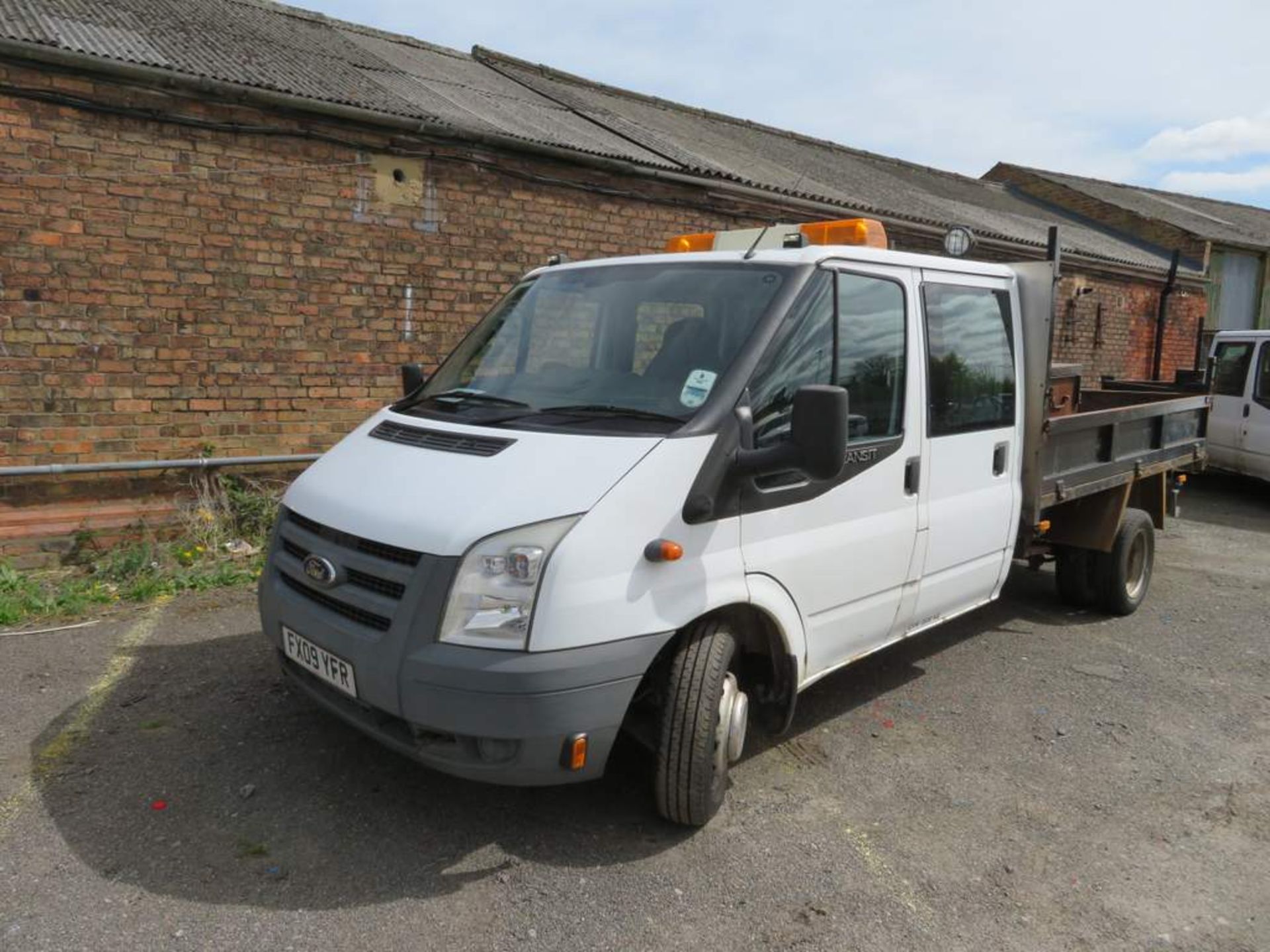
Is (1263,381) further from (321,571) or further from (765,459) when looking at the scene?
(321,571)

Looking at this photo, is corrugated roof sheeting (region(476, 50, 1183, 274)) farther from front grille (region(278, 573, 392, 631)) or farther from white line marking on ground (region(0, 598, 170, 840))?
front grille (region(278, 573, 392, 631))

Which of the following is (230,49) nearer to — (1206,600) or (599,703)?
(599,703)

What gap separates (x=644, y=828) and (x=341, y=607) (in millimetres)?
1319

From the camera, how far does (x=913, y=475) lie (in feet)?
12.4

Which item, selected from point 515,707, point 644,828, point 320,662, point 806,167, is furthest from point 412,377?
point 806,167

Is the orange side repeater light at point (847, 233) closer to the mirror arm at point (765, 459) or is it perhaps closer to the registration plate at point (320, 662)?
the mirror arm at point (765, 459)

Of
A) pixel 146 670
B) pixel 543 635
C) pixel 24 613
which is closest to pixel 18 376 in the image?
pixel 24 613

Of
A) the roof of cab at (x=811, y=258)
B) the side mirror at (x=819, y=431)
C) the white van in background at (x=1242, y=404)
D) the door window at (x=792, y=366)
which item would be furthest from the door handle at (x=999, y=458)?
the white van in background at (x=1242, y=404)

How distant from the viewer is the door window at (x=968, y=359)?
390 cm

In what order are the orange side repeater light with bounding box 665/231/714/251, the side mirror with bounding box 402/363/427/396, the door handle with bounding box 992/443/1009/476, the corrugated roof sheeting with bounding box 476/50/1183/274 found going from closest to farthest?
the side mirror with bounding box 402/363/427/396
the door handle with bounding box 992/443/1009/476
the orange side repeater light with bounding box 665/231/714/251
the corrugated roof sheeting with bounding box 476/50/1183/274

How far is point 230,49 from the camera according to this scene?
7066mm

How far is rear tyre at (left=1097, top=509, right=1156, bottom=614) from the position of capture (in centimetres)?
559

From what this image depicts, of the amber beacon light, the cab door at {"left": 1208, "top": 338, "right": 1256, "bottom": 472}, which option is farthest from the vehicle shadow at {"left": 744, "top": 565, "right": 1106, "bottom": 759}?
the cab door at {"left": 1208, "top": 338, "right": 1256, "bottom": 472}

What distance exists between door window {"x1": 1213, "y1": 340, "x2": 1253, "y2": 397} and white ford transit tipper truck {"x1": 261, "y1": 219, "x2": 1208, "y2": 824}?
7417mm
